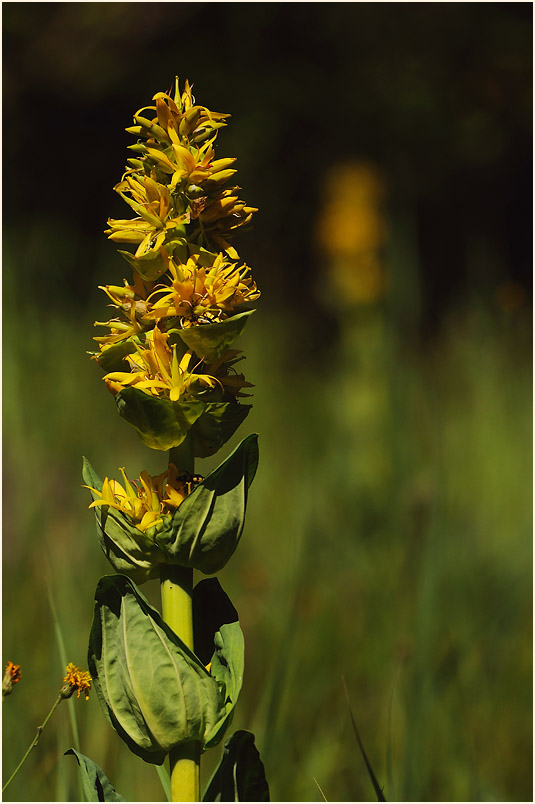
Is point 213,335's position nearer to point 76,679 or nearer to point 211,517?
point 211,517

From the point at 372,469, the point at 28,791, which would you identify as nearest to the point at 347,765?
the point at 28,791

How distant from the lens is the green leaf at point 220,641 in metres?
0.97

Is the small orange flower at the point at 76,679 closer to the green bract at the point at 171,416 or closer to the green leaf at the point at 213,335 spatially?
the green bract at the point at 171,416

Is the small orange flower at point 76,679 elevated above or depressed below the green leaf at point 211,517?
below

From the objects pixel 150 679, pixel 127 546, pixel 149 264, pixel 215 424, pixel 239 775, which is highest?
pixel 149 264

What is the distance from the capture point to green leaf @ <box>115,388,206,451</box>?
949mm

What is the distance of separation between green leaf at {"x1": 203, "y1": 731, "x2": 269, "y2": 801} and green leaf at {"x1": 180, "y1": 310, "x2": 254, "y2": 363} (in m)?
0.45

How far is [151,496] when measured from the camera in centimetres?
100

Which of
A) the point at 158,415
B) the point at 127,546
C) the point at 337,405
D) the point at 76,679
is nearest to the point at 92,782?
the point at 76,679

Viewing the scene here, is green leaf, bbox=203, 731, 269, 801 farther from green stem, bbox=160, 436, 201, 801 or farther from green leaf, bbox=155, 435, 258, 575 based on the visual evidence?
green leaf, bbox=155, 435, 258, 575

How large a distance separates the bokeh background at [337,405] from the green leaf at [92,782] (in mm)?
260

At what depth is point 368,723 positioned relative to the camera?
228 centimetres

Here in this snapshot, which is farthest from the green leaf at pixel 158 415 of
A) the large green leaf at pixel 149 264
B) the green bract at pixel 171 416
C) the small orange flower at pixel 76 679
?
the small orange flower at pixel 76 679

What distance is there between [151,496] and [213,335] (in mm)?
203
